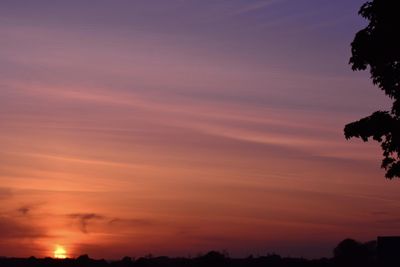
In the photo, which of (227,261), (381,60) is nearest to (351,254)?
(227,261)

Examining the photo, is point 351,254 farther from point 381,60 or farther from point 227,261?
point 381,60

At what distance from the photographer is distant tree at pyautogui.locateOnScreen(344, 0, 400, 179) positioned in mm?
30500

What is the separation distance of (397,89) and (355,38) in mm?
2599

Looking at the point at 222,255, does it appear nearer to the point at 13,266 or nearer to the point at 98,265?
the point at 98,265

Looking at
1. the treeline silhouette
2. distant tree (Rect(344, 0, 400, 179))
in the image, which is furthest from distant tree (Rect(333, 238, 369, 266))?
distant tree (Rect(344, 0, 400, 179))

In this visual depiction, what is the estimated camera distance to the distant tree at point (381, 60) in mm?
30500

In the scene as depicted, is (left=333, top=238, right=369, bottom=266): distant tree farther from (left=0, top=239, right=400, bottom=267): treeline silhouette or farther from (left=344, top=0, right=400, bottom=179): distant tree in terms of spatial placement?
(left=344, top=0, right=400, bottom=179): distant tree

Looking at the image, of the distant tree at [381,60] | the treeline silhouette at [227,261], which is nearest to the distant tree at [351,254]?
the treeline silhouette at [227,261]

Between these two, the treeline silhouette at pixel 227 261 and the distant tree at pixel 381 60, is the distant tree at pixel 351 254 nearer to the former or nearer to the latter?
the treeline silhouette at pixel 227 261

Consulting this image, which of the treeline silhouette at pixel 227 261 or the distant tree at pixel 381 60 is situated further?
the treeline silhouette at pixel 227 261

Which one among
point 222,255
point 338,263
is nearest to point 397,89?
point 222,255

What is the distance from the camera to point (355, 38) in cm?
3098

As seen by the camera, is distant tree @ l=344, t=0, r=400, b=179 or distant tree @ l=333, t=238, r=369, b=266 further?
A: distant tree @ l=333, t=238, r=369, b=266

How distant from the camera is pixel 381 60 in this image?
102 feet
